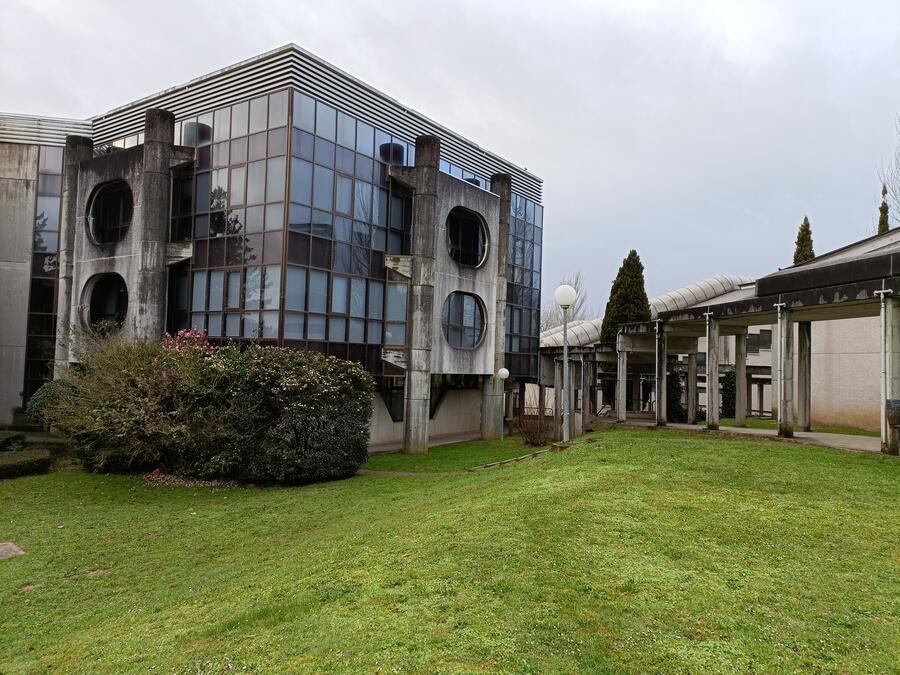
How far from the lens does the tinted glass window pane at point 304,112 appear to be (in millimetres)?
18891

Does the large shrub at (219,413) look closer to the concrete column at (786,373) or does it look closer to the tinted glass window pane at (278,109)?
the tinted glass window pane at (278,109)

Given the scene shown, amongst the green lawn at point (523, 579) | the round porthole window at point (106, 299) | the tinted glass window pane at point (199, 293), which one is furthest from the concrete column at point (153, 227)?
the green lawn at point (523, 579)

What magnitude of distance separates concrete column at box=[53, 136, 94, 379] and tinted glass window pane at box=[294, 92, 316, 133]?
1105cm

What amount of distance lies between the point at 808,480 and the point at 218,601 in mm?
8630

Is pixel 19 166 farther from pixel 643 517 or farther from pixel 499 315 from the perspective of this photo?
pixel 643 517

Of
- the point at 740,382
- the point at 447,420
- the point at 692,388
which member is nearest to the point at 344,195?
the point at 447,420

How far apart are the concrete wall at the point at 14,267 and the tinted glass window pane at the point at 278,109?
14.4 meters

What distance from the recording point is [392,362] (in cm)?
2175

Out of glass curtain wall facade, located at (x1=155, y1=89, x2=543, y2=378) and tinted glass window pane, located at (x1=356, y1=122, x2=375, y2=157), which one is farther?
tinted glass window pane, located at (x1=356, y1=122, x2=375, y2=157)

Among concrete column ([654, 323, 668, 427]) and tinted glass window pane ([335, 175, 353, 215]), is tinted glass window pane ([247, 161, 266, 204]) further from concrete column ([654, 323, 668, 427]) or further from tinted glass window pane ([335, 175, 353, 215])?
concrete column ([654, 323, 668, 427])

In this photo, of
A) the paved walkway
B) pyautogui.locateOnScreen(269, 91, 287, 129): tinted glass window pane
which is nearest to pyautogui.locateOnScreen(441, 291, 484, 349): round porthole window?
pyautogui.locateOnScreen(269, 91, 287, 129): tinted glass window pane

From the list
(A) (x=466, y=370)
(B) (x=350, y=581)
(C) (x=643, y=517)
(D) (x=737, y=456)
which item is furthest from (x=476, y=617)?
(A) (x=466, y=370)

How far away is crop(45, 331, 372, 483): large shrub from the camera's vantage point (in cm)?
1545

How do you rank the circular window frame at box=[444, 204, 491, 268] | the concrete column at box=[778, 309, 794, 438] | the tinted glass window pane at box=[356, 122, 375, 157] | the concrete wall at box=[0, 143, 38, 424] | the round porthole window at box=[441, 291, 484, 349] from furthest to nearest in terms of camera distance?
1. the concrete wall at box=[0, 143, 38, 424]
2. the circular window frame at box=[444, 204, 491, 268]
3. the round porthole window at box=[441, 291, 484, 349]
4. the tinted glass window pane at box=[356, 122, 375, 157]
5. the concrete column at box=[778, 309, 794, 438]
